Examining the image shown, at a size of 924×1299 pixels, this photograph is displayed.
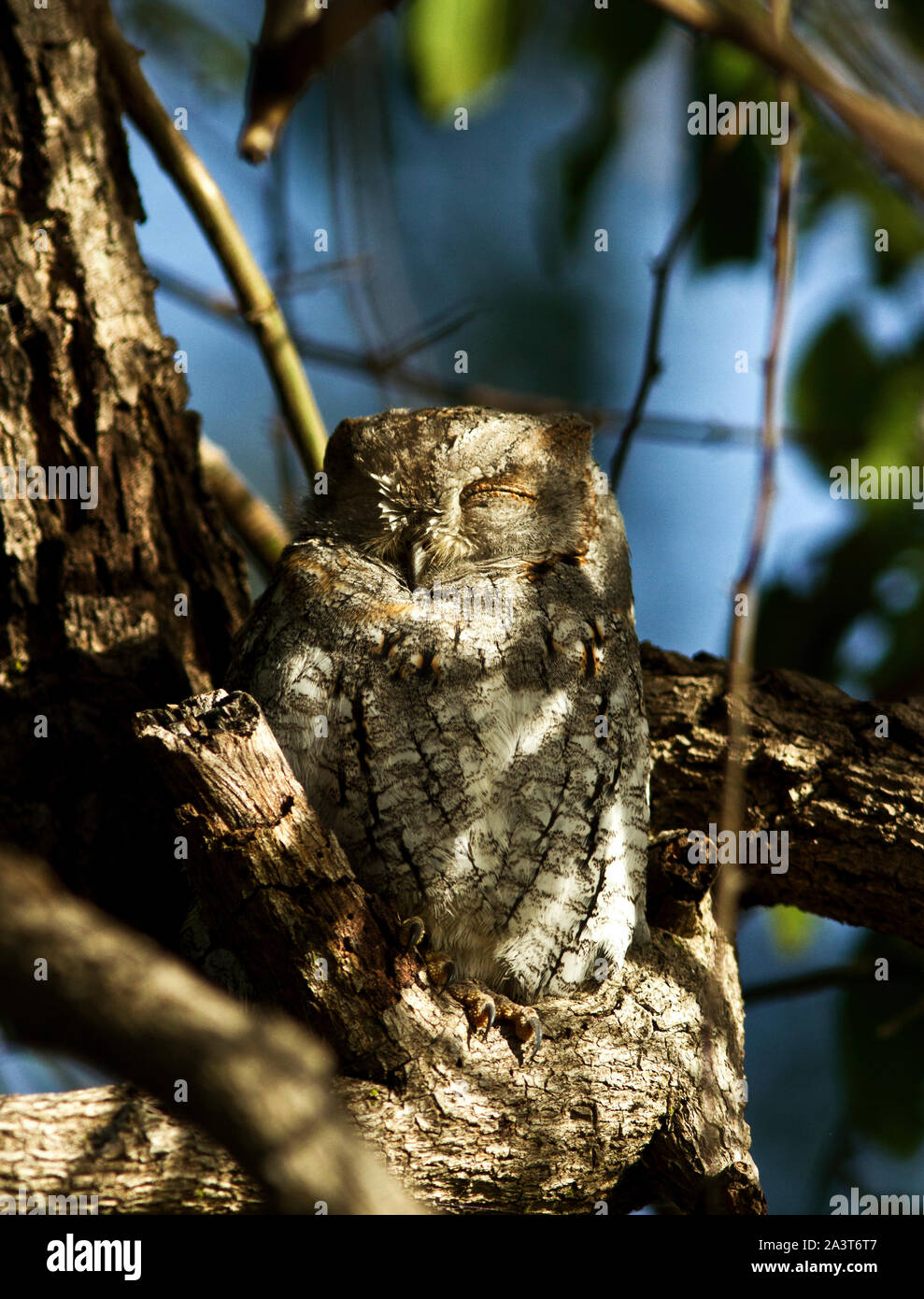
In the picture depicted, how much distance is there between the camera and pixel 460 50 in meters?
3.09

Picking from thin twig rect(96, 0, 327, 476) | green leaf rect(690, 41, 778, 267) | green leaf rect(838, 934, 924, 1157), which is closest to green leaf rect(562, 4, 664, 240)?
green leaf rect(690, 41, 778, 267)

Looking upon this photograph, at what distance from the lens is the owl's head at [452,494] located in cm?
281

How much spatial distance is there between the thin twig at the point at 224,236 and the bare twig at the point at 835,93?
2138 mm

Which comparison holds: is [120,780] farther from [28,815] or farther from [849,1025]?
[849,1025]

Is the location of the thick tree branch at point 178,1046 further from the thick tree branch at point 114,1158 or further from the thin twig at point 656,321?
the thin twig at point 656,321

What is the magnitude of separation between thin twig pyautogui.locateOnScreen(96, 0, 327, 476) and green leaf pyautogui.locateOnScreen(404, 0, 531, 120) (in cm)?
83

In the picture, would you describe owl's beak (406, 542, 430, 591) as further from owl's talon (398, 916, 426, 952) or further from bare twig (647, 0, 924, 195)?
bare twig (647, 0, 924, 195)

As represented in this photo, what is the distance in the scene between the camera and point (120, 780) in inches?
119

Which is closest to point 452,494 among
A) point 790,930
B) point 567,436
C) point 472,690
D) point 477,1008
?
point 567,436

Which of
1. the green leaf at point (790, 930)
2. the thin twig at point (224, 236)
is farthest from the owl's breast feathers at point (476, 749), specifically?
the green leaf at point (790, 930)

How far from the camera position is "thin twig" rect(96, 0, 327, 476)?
3.42m

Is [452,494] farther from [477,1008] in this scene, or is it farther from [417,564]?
[477,1008]

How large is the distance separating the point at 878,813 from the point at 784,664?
2.93 ft

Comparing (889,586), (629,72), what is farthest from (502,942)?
(629,72)
